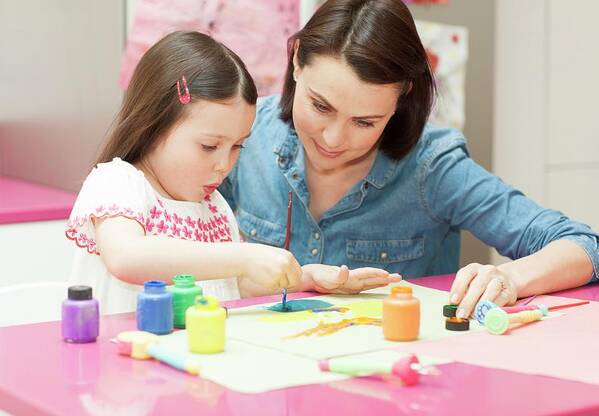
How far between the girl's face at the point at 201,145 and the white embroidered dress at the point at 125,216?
0.04 metres

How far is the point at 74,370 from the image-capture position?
1.11 meters

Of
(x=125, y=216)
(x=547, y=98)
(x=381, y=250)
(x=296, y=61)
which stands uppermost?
(x=296, y=61)

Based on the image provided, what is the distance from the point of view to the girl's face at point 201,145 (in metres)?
1.58

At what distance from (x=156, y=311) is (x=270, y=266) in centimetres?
19

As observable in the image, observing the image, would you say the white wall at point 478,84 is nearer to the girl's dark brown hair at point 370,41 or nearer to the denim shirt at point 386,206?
the denim shirt at point 386,206

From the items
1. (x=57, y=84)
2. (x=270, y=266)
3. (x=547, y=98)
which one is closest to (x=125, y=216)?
(x=270, y=266)

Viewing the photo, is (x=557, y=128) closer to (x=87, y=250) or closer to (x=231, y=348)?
(x=87, y=250)

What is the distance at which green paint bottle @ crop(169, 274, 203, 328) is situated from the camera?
1.28 meters

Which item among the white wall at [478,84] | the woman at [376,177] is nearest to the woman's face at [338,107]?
the woman at [376,177]

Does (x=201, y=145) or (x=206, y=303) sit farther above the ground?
(x=201, y=145)

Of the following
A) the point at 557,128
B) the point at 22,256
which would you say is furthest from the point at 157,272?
the point at 557,128

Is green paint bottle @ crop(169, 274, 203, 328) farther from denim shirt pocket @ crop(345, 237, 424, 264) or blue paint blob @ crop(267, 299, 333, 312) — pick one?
denim shirt pocket @ crop(345, 237, 424, 264)

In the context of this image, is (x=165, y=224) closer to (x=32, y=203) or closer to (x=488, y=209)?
(x=488, y=209)

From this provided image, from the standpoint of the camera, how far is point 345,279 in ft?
5.01
